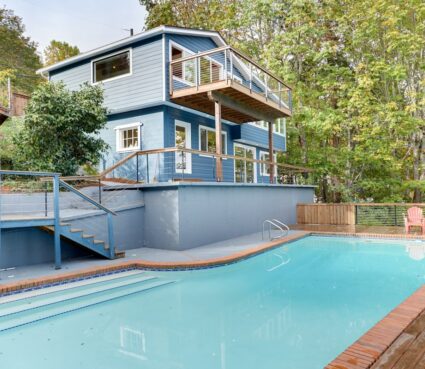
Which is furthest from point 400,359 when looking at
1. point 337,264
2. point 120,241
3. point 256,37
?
point 256,37

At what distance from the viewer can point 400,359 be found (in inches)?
112

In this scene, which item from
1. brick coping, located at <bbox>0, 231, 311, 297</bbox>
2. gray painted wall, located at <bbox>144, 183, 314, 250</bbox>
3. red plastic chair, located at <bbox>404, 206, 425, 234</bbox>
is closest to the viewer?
brick coping, located at <bbox>0, 231, 311, 297</bbox>

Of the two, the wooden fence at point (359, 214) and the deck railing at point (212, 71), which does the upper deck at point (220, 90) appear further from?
the wooden fence at point (359, 214)

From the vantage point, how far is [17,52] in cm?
2948

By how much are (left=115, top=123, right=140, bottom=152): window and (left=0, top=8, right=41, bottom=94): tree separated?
780 inches

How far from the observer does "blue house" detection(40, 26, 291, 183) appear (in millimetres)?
11172

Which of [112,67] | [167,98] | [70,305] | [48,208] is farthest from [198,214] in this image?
[112,67]

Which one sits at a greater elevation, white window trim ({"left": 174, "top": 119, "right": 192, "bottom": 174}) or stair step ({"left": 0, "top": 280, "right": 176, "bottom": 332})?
white window trim ({"left": 174, "top": 119, "right": 192, "bottom": 174})

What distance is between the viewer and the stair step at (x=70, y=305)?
459cm

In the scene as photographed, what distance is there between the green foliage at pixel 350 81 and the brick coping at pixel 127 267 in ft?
35.8

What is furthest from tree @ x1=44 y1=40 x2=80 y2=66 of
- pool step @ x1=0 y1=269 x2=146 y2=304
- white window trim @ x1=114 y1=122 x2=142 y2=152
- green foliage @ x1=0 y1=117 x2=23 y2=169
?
pool step @ x1=0 y1=269 x2=146 y2=304

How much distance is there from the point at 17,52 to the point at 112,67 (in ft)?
73.8

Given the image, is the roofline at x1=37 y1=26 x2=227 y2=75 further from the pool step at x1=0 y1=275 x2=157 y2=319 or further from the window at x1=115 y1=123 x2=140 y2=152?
the pool step at x1=0 y1=275 x2=157 y2=319

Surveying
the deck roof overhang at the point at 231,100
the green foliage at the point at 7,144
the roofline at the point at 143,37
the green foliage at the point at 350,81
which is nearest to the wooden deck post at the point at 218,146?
the deck roof overhang at the point at 231,100
